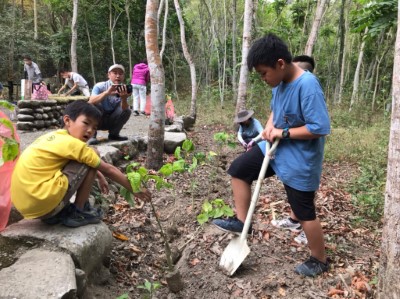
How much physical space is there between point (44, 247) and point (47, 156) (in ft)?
2.13

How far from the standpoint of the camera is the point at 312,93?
2.30 metres

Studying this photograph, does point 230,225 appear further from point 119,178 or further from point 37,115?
point 37,115

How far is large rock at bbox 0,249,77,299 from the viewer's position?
1.89 metres

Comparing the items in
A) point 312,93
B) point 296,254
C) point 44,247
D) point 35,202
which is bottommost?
point 296,254

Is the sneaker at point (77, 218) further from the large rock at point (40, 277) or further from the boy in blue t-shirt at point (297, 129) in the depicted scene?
the boy in blue t-shirt at point (297, 129)

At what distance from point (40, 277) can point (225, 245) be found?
1.62 metres

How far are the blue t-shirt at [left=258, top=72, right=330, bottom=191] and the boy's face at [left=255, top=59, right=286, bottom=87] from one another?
3.8 inches

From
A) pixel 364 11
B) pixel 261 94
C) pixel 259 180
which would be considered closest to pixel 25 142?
pixel 259 180

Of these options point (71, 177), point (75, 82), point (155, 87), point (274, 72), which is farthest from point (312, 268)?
Answer: point (75, 82)

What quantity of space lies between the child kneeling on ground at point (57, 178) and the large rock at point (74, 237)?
0.08 m

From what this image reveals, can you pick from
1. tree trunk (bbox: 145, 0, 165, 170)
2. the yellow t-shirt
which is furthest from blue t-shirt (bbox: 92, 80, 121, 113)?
the yellow t-shirt

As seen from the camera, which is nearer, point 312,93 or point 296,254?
point 312,93

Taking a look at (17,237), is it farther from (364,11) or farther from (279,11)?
(279,11)

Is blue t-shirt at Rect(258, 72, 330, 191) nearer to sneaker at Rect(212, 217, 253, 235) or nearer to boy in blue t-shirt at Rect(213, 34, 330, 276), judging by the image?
boy in blue t-shirt at Rect(213, 34, 330, 276)
